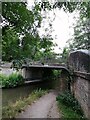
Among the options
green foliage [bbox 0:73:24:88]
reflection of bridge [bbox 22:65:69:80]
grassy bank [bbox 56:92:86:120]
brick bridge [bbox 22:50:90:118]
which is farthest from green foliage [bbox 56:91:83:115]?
reflection of bridge [bbox 22:65:69:80]

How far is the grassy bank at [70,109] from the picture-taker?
879cm

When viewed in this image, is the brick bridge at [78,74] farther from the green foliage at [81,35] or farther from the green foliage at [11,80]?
the green foliage at [81,35]

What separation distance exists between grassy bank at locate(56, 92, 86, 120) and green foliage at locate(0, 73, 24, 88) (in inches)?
423

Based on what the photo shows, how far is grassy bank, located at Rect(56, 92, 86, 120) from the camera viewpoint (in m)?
8.79

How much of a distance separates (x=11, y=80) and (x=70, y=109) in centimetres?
1383

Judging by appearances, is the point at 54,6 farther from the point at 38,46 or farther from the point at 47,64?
the point at 47,64

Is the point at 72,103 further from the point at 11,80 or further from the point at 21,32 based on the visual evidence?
the point at 11,80

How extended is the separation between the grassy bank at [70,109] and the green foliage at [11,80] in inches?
423

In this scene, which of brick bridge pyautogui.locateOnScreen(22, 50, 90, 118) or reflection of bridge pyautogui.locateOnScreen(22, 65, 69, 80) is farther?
reflection of bridge pyautogui.locateOnScreen(22, 65, 69, 80)

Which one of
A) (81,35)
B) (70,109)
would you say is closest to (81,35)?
(81,35)

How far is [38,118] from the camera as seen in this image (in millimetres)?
8352

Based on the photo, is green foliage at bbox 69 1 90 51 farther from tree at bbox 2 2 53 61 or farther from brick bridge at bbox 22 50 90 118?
tree at bbox 2 2 53 61

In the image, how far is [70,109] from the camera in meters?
10.4

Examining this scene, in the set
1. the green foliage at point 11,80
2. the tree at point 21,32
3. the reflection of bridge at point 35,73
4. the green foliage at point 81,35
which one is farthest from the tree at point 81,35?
the tree at point 21,32
